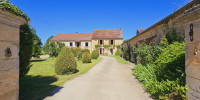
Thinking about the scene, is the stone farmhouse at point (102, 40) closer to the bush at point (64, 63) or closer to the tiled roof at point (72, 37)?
the tiled roof at point (72, 37)

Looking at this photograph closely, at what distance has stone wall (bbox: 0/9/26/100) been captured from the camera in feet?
6.57

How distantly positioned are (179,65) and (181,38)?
2.15 metres

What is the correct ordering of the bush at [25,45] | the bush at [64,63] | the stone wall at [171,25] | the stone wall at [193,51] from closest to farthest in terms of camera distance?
1. the stone wall at [193,51]
2. the bush at [25,45]
3. the stone wall at [171,25]
4. the bush at [64,63]

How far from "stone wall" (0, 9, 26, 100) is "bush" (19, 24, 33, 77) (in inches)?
53.0

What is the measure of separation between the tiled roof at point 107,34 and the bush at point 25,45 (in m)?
25.9

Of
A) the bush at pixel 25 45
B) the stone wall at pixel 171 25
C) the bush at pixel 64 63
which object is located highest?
the stone wall at pixel 171 25

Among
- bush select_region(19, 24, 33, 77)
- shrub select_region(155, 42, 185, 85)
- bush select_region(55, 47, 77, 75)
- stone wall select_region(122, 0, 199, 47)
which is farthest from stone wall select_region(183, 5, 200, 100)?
bush select_region(55, 47, 77, 75)

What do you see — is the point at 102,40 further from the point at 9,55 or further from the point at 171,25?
the point at 9,55

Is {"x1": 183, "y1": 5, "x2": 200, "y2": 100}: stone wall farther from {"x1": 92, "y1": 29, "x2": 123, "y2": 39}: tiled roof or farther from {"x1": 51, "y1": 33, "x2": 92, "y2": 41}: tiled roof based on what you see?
{"x1": 51, "y1": 33, "x2": 92, "y2": 41}: tiled roof

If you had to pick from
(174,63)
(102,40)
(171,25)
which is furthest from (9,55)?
(102,40)

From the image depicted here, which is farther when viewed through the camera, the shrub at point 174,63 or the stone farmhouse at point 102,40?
the stone farmhouse at point 102,40

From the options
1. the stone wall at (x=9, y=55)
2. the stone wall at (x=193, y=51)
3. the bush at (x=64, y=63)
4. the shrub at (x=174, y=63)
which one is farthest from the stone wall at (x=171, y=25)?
the bush at (x=64, y=63)

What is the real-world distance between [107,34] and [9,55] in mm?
28610

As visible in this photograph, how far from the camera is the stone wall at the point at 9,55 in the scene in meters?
2.00
